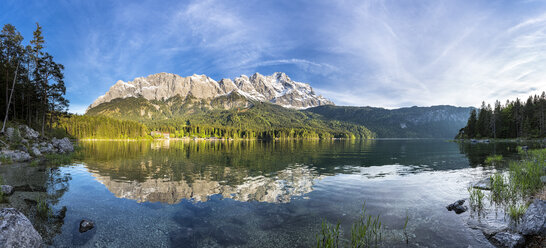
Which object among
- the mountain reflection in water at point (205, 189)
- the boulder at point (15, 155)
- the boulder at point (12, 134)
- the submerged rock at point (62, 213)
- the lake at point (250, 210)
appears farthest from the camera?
the boulder at point (12, 134)

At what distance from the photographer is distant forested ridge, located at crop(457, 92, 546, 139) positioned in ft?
343

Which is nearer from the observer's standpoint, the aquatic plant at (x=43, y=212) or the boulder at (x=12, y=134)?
the aquatic plant at (x=43, y=212)

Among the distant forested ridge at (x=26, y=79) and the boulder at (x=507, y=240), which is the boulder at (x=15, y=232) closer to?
the boulder at (x=507, y=240)

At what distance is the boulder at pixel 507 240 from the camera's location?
10.8 metres

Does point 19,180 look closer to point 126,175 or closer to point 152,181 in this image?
point 126,175

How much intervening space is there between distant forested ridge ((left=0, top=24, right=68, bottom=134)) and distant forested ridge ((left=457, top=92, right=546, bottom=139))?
185144 millimetres

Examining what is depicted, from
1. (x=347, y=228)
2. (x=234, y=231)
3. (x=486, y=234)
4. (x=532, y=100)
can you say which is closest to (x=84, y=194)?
(x=234, y=231)

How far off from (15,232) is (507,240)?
2337 cm

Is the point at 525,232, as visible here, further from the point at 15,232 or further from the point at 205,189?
the point at 15,232

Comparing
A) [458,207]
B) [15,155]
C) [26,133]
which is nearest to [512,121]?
[458,207]

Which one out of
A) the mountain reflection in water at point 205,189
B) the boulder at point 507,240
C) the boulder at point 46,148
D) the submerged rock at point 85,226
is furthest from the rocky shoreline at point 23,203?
the boulder at point 507,240

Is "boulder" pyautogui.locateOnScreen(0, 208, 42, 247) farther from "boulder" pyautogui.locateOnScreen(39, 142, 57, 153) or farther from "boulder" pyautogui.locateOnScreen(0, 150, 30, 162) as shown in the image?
"boulder" pyautogui.locateOnScreen(39, 142, 57, 153)

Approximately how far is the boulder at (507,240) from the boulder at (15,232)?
23.0 m

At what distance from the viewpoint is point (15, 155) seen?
36656mm
